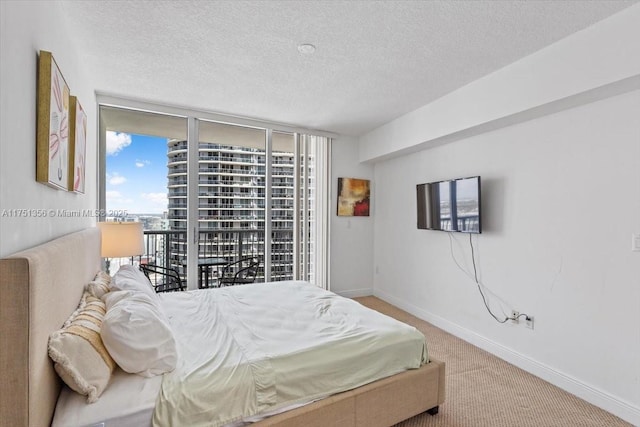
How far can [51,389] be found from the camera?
1.29 m

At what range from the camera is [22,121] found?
1.28 metres

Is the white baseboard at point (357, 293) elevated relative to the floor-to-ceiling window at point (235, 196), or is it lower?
lower

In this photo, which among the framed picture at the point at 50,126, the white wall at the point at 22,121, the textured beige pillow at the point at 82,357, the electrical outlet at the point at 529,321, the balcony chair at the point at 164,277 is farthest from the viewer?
the balcony chair at the point at 164,277

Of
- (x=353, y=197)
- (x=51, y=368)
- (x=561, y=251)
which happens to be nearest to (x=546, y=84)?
(x=561, y=251)

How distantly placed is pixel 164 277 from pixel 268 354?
9.56 ft

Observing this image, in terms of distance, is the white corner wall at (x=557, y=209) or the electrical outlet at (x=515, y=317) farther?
the electrical outlet at (x=515, y=317)

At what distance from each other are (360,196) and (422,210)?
1360mm

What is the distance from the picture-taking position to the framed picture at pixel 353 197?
4883 millimetres

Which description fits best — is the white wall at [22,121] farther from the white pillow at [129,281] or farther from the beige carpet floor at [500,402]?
the beige carpet floor at [500,402]

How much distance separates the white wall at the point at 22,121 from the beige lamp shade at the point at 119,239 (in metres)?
1.08

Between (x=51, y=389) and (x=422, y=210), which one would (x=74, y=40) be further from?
(x=422, y=210)

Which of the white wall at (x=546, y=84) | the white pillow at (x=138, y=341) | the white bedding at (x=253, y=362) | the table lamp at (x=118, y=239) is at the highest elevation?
the white wall at (x=546, y=84)

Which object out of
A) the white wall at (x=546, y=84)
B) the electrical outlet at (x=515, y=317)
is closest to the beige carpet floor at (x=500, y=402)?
the electrical outlet at (x=515, y=317)

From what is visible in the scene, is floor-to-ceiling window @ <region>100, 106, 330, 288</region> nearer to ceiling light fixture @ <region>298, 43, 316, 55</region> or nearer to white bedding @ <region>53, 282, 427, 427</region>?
white bedding @ <region>53, 282, 427, 427</region>
